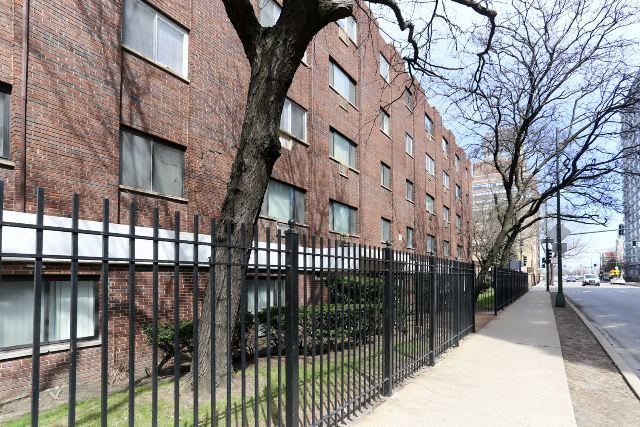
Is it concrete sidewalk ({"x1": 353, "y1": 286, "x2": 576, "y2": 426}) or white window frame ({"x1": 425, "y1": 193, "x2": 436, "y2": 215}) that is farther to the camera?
white window frame ({"x1": 425, "y1": 193, "x2": 436, "y2": 215})

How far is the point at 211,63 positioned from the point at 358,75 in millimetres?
10683

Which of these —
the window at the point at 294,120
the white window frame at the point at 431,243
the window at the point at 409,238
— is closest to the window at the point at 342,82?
the window at the point at 294,120

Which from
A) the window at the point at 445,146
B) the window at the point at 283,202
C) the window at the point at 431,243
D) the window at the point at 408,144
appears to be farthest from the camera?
the window at the point at 445,146

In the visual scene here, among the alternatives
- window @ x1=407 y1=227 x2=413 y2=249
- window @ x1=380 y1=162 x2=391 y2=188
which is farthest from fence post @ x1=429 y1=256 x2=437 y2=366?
window @ x1=407 y1=227 x2=413 y2=249

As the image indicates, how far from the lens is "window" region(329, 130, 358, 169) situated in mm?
19250

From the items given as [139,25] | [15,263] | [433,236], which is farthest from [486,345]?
[433,236]

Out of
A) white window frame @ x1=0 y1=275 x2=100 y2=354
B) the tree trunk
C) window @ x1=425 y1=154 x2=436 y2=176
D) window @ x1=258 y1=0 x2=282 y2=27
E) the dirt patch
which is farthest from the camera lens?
window @ x1=425 y1=154 x2=436 y2=176

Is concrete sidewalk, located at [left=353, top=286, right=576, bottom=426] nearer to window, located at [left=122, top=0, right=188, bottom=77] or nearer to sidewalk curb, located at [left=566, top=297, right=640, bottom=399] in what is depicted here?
sidewalk curb, located at [left=566, top=297, right=640, bottom=399]

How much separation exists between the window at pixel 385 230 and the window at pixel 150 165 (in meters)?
14.0

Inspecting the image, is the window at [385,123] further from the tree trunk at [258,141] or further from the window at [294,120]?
the tree trunk at [258,141]

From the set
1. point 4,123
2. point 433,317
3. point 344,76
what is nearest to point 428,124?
point 344,76

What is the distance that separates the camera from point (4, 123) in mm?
7875

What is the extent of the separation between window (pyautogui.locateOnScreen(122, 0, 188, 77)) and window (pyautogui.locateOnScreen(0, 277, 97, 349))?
16.3 ft

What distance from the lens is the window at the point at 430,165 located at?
3377cm
